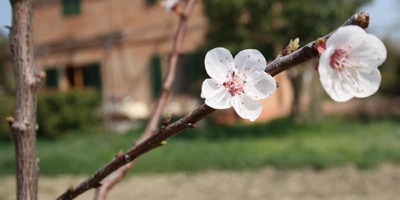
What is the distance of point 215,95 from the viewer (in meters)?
0.59

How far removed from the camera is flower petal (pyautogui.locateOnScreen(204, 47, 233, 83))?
23.9 inches

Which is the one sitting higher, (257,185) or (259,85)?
(257,185)

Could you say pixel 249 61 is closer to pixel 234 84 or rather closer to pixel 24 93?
pixel 234 84

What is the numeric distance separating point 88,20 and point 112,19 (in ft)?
2.77

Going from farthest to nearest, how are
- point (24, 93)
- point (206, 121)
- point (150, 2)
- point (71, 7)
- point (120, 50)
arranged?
1. point (71, 7)
2. point (120, 50)
3. point (150, 2)
4. point (206, 121)
5. point (24, 93)

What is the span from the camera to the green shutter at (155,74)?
1040cm

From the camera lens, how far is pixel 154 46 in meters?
10.5

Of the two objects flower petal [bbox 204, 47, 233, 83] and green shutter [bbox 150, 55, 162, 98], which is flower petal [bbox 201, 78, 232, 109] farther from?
green shutter [bbox 150, 55, 162, 98]

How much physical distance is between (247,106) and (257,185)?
431 centimetres

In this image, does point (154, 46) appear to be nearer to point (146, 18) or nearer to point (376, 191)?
point (146, 18)

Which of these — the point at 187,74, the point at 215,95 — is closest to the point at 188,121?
the point at 215,95

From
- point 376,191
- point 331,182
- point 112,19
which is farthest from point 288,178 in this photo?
point 112,19

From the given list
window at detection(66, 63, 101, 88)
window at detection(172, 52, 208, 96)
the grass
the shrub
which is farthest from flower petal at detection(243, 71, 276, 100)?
window at detection(66, 63, 101, 88)

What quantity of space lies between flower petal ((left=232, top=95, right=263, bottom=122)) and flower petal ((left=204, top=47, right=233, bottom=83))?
4 centimetres
